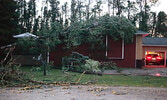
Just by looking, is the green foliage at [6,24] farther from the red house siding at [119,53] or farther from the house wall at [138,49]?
the house wall at [138,49]

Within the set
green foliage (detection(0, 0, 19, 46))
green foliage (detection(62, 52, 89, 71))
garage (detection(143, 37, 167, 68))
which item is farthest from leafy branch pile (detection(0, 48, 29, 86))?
garage (detection(143, 37, 167, 68))

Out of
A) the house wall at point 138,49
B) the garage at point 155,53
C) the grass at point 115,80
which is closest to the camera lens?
the grass at point 115,80

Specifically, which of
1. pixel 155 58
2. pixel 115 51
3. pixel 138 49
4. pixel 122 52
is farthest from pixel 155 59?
pixel 115 51

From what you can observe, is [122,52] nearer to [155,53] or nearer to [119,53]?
[119,53]

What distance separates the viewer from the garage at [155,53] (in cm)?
1912

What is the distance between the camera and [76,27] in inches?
471

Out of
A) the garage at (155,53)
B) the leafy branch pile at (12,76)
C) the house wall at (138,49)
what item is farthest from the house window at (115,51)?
the leafy branch pile at (12,76)

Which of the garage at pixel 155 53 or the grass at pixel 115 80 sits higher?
the garage at pixel 155 53

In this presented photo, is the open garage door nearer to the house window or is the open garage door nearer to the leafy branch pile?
the house window

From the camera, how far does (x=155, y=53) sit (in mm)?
20266

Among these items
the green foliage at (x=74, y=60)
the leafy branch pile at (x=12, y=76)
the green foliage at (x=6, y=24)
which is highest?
the green foliage at (x=6, y=24)

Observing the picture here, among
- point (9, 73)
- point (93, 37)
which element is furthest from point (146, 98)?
point (93, 37)

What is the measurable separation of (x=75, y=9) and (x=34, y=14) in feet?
25.6

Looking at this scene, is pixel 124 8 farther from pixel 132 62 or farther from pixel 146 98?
pixel 146 98
